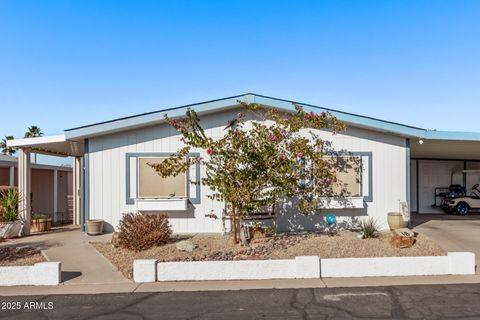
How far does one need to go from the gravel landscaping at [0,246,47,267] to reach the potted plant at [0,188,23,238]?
1480mm

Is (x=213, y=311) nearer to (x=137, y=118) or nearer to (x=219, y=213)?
(x=219, y=213)

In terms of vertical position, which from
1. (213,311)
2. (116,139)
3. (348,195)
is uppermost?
(116,139)

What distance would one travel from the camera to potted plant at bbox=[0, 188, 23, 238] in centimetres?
1100

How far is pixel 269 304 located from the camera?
571 centimetres

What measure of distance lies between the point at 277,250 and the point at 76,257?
454 cm

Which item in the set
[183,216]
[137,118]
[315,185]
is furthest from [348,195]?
[137,118]

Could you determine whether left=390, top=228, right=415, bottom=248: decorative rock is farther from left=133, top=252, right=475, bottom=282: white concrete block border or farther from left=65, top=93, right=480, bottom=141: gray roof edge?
left=65, top=93, right=480, bottom=141: gray roof edge

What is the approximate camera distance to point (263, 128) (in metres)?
9.29

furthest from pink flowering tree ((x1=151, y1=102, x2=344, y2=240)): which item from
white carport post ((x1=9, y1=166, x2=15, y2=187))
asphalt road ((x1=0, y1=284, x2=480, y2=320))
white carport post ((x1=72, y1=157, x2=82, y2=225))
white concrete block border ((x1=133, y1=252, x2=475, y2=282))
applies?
white carport post ((x1=9, y1=166, x2=15, y2=187))

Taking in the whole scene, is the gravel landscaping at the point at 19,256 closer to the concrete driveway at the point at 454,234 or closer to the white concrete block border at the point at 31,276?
the white concrete block border at the point at 31,276

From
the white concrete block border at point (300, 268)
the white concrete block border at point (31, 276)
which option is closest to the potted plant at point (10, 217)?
the white concrete block border at point (31, 276)

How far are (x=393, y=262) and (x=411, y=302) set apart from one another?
1.62 m

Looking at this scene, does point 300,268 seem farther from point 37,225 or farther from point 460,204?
point 460,204

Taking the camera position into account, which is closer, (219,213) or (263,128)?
(263,128)
